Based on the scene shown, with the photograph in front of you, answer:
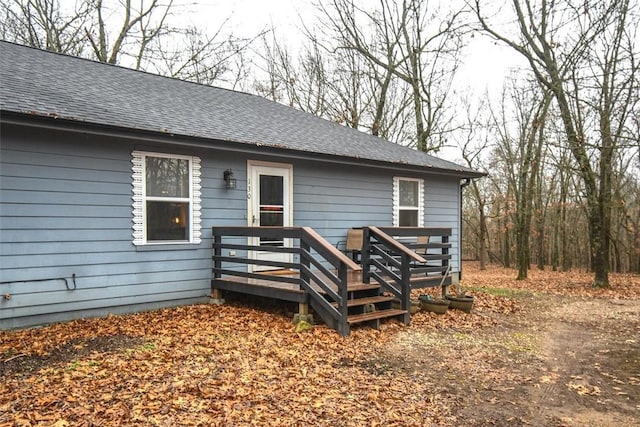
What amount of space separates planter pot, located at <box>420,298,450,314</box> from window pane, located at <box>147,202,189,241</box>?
4001mm

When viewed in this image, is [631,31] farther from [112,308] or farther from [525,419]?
[112,308]

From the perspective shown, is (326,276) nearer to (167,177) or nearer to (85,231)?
(167,177)

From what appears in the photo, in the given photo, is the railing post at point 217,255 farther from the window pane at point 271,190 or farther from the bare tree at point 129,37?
the bare tree at point 129,37

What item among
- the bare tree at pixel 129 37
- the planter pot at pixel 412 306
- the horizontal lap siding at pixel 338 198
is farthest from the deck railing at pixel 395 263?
the bare tree at pixel 129 37

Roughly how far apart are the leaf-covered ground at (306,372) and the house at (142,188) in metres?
0.52

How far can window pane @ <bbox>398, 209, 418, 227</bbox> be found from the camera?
1012 centimetres

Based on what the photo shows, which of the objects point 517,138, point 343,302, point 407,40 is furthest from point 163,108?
point 517,138

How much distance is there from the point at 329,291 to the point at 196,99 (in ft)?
17.6

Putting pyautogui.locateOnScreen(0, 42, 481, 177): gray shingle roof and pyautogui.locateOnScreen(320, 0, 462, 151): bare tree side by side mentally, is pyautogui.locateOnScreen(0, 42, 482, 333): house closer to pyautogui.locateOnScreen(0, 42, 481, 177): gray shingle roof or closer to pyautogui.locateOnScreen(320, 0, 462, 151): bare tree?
pyautogui.locateOnScreen(0, 42, 481, 177): gray shingle roof

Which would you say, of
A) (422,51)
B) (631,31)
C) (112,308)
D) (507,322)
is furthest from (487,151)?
(112,308)

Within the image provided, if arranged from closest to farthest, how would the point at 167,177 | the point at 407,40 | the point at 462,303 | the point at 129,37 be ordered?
the point at 167,177
the point at 462,303
the point at 129,37
the point at 407,40

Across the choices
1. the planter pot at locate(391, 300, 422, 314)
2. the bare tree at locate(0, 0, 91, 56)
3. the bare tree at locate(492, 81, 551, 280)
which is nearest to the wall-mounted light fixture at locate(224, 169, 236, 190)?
the planter pot at locate(391, 300, 422, 314)

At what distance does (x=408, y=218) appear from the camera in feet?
33.6

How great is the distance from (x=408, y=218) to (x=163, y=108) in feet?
18.7
